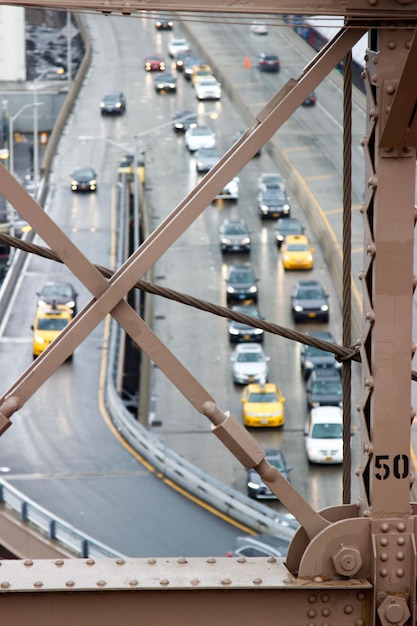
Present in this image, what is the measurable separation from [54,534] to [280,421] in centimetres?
2138

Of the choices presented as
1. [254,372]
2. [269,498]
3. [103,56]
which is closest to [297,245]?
[254,372]

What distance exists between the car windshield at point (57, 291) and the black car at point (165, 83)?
48.0 m

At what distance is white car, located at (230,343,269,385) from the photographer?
53531mm

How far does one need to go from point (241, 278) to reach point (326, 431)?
57.2 ft

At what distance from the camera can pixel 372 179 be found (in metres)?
6.75

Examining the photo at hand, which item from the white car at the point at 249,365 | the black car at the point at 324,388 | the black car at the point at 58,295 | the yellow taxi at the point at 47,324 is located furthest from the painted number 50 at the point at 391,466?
the black car at the point at 58,295

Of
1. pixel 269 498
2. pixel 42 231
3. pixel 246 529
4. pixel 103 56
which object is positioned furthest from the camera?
pixel 103 56

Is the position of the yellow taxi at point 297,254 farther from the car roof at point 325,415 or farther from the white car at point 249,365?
the car roof at point 325,415

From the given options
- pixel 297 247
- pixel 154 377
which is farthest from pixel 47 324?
pixel 297 247

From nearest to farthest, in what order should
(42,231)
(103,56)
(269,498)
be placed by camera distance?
(42,231) < (269,498) < (103,56)

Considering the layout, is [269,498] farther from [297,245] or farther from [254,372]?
[297,245]

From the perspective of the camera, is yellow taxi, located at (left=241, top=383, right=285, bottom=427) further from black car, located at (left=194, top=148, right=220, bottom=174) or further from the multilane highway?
black car, located at (left=194, top=148, right=220, bottom=174)

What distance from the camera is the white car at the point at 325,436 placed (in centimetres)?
4569

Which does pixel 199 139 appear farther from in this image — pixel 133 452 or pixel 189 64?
pixel 133 452
